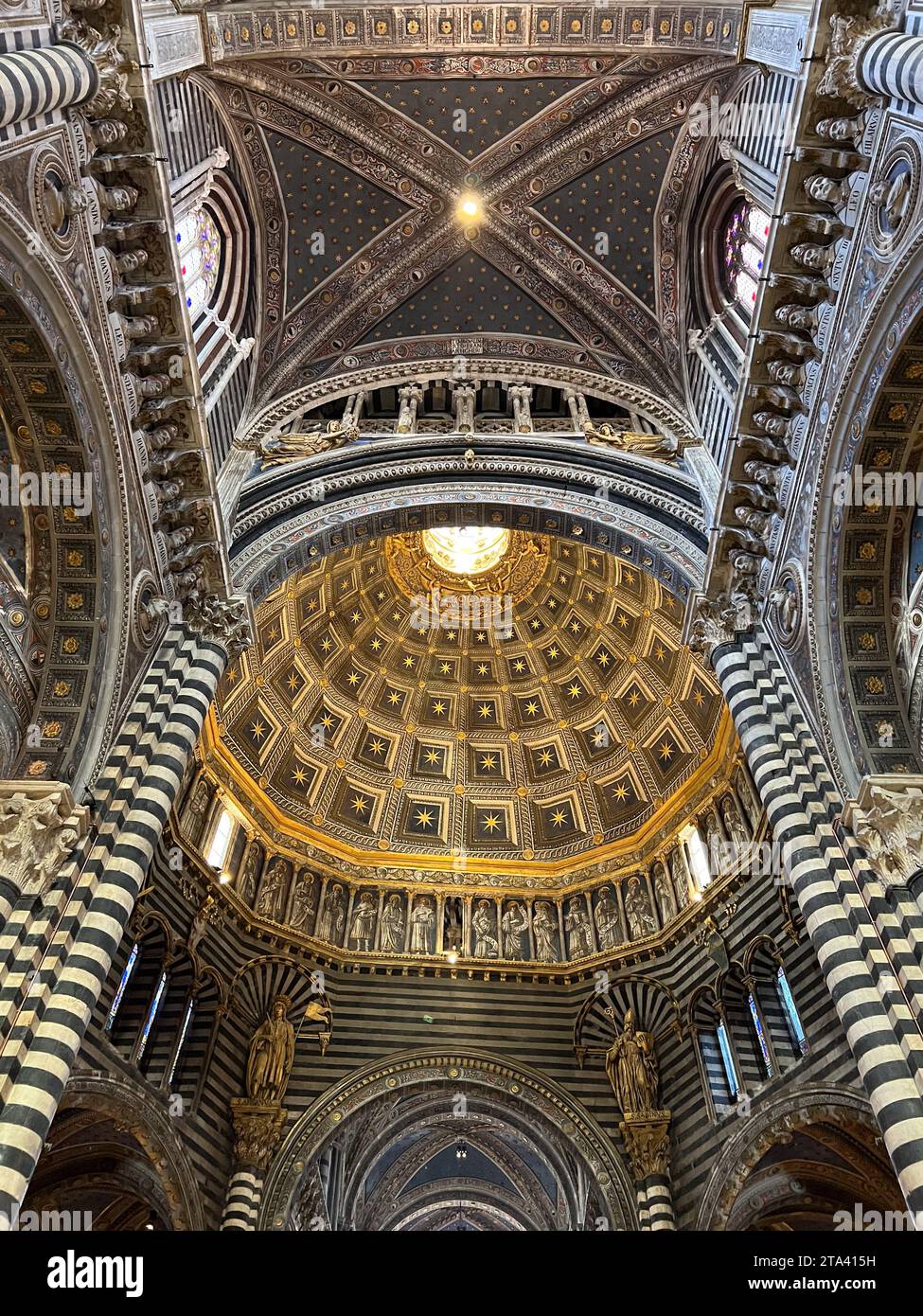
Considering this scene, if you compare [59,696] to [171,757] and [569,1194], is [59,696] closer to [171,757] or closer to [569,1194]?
[171,757]

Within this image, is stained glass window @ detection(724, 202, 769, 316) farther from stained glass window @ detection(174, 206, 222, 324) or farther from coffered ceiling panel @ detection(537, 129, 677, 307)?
stained glass window @ detection(174, 206, 222, 324)

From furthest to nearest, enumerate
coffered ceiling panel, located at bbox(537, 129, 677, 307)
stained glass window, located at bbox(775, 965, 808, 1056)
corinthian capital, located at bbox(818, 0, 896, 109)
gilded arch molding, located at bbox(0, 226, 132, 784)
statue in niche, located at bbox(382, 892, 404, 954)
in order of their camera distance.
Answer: coffered ceiling panel, located at bbox(537, 129, 677, 307)
statue in niche, located at bbox(382, 892, 404, 954)
stained glass window, located at bbox(775, 965, 808, 1056)
gilded arch molding, located at bbox(0, 226, 132, 784)
corinthian capital, located at bbox(818, 0, 896, 109)

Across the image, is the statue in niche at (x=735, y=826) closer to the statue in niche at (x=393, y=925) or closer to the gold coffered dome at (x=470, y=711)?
the gold coffered dome at (x=470, y=711)

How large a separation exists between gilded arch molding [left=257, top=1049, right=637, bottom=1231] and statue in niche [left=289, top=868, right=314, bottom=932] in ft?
11.8

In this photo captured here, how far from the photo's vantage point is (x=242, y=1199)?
658 inches

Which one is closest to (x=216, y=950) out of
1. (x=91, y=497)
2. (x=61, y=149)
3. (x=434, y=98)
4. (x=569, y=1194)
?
(x=569, y=1194)

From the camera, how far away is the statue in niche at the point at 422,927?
2173 cm

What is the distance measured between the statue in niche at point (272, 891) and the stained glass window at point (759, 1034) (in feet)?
34.2

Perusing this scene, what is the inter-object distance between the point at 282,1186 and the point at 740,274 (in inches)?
818

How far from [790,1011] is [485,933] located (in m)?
7.59

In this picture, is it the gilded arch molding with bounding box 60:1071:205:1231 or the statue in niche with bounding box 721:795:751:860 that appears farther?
the statue in niche with bounding box 721:795:751:860

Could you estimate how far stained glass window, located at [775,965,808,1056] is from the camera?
54.2ft

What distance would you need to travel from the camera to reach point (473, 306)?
23375 mm

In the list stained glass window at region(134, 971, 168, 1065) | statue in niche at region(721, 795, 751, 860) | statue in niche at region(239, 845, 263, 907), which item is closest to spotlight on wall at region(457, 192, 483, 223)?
statue in niche at region(721, 795, 751, 860)
